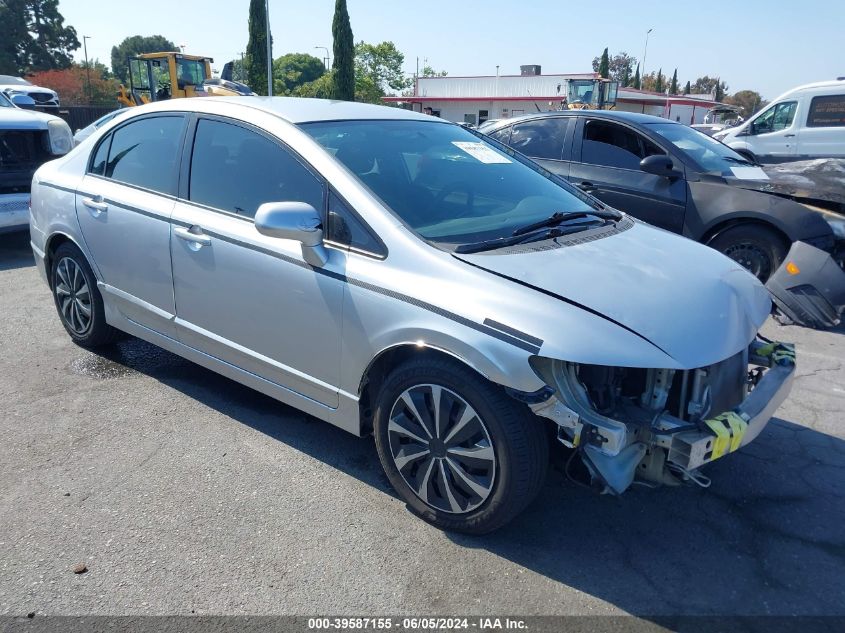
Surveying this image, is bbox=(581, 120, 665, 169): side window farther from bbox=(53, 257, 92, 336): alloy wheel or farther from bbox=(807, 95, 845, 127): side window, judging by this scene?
bbox=(807, 95, 845, 127): side window

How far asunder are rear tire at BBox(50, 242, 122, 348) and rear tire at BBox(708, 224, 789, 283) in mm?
5173

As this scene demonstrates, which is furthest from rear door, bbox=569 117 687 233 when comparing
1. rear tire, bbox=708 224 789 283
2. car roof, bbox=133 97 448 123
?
car roof, bbox=133 97 448 123

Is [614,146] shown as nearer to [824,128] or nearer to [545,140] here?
[545,140]

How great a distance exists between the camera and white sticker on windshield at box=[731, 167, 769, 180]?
6.34 meters

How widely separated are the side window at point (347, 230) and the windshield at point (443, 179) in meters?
0.16

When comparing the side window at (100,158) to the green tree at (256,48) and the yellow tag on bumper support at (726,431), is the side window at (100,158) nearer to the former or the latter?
the yellow tag on bumper support at (726,431)

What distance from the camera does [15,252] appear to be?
8188 mm

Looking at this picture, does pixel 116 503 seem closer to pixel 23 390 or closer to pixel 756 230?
pixel 23 390

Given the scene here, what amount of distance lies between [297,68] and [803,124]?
102125 mm

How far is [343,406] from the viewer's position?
3064mm

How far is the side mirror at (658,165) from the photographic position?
6.19m

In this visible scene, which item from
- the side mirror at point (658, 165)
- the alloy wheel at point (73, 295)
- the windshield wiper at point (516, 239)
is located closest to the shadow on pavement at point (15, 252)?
the alloy wheel at point (73, 295)

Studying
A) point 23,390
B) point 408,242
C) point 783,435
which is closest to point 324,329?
point 408,242

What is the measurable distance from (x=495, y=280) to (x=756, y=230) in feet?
14.5
